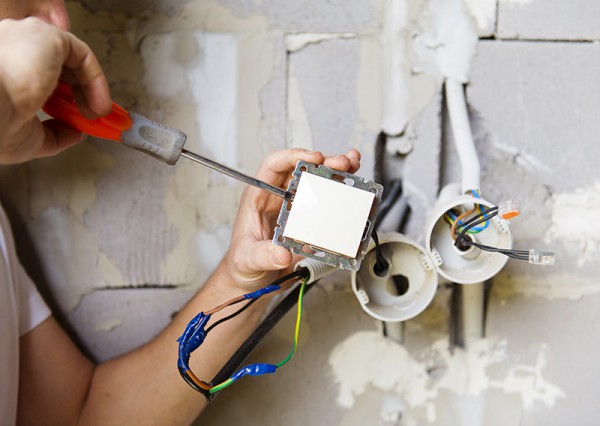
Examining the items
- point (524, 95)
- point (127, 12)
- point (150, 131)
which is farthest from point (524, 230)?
point (127, 12)

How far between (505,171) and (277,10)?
0.55 m

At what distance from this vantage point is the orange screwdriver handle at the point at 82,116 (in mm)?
844

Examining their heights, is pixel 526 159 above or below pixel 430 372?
above

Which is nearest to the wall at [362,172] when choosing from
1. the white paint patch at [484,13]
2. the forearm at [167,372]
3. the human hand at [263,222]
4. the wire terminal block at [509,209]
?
the white paint patch at [484,13]

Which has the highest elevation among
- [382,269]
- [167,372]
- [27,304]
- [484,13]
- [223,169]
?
[484,13]

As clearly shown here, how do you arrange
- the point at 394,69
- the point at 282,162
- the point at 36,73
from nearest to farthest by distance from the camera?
1. the point at 36,73
2. the point at 282,162
3. the point at 394,69

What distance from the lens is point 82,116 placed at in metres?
0.85

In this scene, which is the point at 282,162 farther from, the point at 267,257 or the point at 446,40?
the point at 446,40

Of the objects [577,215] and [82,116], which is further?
[577,215]

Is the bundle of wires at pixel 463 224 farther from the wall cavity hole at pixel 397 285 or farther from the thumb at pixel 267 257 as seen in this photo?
the thumb at pixel 267 257

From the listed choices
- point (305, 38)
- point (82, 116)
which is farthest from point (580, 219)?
point (82, 116)

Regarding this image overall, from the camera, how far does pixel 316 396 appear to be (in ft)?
4.16

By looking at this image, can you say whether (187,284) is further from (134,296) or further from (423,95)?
(423,95)

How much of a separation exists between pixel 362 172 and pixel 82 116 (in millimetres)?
557
